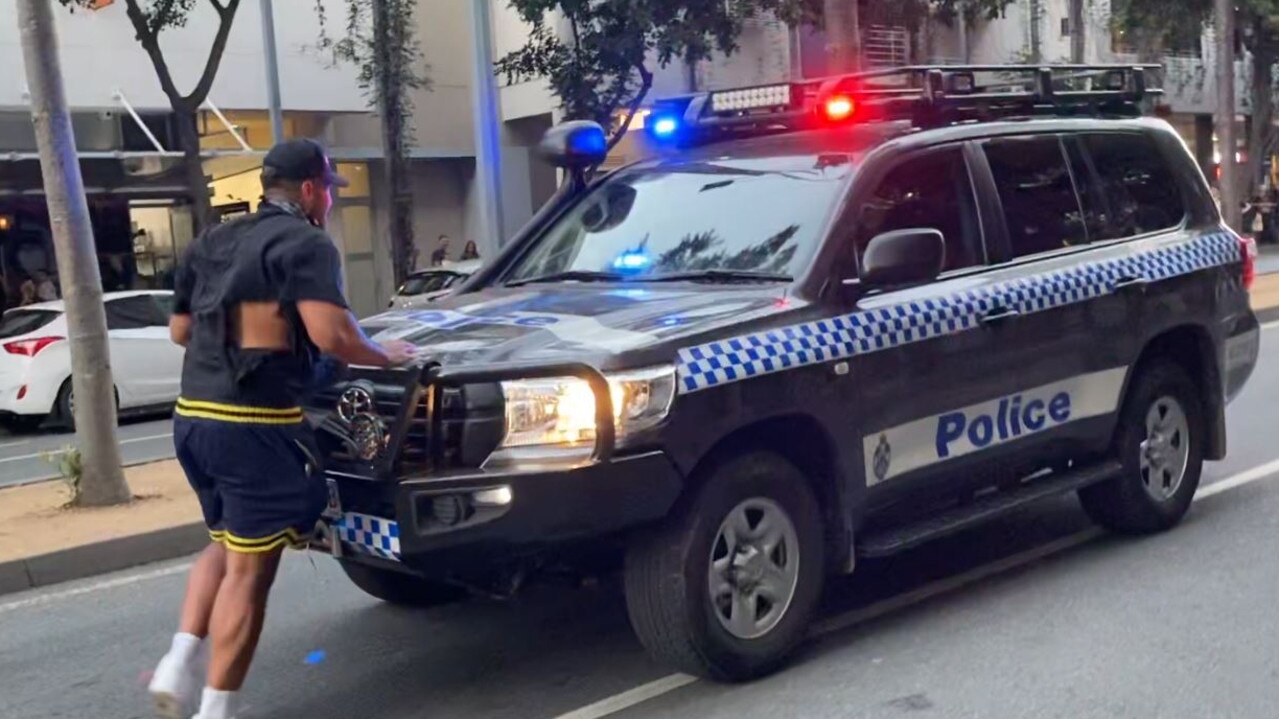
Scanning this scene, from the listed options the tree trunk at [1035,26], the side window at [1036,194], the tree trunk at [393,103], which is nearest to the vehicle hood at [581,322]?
the side window at [1036,194]

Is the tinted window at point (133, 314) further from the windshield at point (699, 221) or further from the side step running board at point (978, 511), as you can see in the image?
the side step running board at point (978, 511)

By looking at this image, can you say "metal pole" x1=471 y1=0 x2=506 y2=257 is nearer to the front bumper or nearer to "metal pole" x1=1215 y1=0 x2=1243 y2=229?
"metal pole" x1=1215 y1=0 x2=1243 y2=229

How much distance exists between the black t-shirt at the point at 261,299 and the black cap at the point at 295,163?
15 cm

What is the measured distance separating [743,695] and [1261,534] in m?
3.20

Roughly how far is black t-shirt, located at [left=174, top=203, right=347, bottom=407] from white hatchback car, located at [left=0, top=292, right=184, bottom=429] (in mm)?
10936

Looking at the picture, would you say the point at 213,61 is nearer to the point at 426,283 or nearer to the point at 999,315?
the point at 426,283

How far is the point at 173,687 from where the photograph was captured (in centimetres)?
451

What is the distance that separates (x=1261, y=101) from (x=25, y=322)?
28445 mm

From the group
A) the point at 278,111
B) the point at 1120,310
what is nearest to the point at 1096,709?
the point at 1120,310

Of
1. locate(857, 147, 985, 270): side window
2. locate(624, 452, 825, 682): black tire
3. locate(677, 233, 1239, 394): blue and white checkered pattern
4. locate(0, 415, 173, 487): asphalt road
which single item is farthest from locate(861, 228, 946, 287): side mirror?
locate(0, 415, 173, 487): asphalt road

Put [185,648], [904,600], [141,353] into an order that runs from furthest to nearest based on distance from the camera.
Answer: [141,353] → [904,600] → [185,648]

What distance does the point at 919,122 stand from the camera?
618 centimetres

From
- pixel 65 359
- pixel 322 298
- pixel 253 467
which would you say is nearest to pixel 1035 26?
pixel 65 359

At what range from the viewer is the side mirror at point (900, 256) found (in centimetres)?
518
